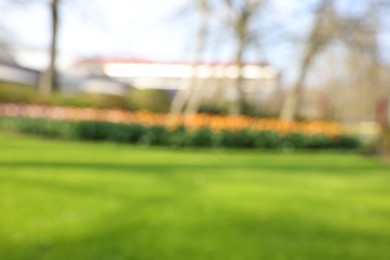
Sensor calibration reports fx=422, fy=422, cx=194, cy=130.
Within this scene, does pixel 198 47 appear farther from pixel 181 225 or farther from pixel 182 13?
pixel 181 225

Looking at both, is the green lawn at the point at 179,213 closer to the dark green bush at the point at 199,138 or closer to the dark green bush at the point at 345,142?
the dark green bush at the point at 199,138

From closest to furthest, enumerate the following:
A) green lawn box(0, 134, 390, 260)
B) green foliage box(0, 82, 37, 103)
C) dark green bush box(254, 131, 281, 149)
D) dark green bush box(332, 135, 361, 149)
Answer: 1. green lawn box(0, 134, 390, 260)
2. dark green bush box(254, 131, 281, 149)
3. dark green bush box(332, 135, 361, 149)
4. green foliage box(0, 82, 37, 103)

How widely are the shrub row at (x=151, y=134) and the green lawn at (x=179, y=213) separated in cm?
525

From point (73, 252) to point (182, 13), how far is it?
1556 centimetres

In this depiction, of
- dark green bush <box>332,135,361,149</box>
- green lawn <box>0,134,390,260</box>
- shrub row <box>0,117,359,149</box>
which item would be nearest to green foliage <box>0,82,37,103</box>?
shrub row <box>0,117,359,149</box>

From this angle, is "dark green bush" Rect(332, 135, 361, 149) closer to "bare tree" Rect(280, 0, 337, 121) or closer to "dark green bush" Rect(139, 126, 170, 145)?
"bare tree" Rect(280, 0, 337, 121)

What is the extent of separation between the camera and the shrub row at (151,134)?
1296 centimetres

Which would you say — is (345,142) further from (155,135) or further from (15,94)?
(15,94)

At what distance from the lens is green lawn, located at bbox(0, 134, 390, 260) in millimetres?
3381

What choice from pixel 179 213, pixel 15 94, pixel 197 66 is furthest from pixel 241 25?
pixel 179 213

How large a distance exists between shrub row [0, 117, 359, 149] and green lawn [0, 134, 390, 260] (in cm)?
525

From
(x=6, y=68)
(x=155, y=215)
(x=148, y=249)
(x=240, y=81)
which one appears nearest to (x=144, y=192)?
(x=155, y=215)

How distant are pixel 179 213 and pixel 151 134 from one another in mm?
8620

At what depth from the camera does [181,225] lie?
4027 mm
